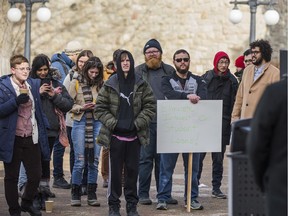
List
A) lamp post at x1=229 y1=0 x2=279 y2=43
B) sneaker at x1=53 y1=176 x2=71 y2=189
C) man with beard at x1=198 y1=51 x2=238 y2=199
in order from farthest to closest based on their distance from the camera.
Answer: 1. lamp post at x1=229 y1=0 x2=279 y2=43
2. sneaker at x1=53 y1=176 x2=71 y2=189
3. man with beard at x1=198 y1=51 x2=238 y2=199

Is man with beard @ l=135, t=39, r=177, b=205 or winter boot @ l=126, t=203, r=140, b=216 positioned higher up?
man with beard @ l=135, t=39, r=177, b=205

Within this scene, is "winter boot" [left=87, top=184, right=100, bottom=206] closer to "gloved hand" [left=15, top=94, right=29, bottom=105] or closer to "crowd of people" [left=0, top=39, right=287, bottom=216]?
"crowd of people" [left=0, top=39, right=287, bottom=216]

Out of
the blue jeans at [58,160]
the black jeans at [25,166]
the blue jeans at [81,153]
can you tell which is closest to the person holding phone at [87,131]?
the blue jeans at [81,153]

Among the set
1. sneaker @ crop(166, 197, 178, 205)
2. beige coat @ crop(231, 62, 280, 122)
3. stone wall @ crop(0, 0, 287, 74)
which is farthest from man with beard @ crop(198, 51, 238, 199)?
stone wall @ crop(0, 0, 287, 74)

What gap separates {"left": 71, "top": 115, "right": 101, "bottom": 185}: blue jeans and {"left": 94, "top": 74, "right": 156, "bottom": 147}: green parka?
38.6 inches

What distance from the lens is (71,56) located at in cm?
1502

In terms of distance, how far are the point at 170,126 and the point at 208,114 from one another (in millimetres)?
445

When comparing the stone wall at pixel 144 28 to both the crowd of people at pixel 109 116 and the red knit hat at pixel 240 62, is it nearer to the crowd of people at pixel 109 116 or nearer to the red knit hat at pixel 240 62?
the red knit hat at pixel 240 62

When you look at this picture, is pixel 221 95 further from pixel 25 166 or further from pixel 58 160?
pixel 25 166

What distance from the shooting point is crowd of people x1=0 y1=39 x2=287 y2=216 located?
1099cm

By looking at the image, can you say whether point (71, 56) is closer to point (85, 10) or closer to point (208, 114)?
point (208, 114)

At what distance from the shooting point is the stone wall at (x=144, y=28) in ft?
104

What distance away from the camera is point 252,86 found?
38.7 feet

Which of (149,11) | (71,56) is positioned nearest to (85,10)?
(149,11)
